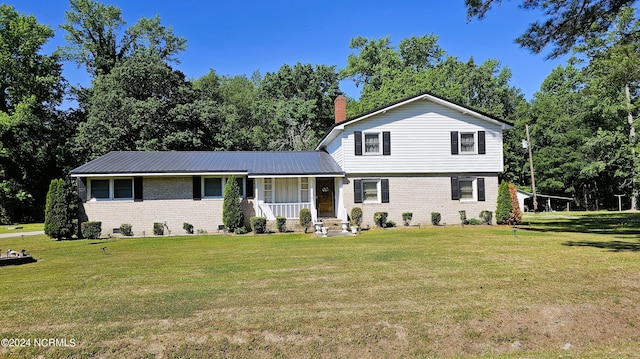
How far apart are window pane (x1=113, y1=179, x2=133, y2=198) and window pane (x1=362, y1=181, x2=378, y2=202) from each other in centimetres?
1143

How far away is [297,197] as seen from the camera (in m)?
21.5

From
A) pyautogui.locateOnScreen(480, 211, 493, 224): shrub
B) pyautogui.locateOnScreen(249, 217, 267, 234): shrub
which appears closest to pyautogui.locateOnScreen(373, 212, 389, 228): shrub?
pyautogui.locateOnScreen(480, 211, 493, 224): shrub

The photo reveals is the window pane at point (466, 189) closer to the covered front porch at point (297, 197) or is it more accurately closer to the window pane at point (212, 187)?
the covered front porch at point (297, 197)

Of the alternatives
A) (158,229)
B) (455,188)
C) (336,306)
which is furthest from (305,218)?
(336,306)

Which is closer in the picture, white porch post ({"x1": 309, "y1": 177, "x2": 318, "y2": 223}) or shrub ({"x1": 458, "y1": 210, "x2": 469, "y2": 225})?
white porch post ({"x1": 309, "y1": 177, "x2": 318, "y2": 223})

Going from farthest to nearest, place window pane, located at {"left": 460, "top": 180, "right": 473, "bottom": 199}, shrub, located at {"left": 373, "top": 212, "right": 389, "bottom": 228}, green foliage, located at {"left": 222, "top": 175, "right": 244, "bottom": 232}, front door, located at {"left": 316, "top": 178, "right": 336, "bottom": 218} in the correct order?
front door, located at {"left": 316, "top": 178, "right": 336, "bottom": 218}
window pane, located at {"left": 460, "top": 180, "right": 473, "bottom": 199}
shrub, located at {"left": 373, "top": 212, "right": 389, "bottom": 228}
green foliage, located at {"left": 222, "top": 175, "right": 244, "bottom": 232}

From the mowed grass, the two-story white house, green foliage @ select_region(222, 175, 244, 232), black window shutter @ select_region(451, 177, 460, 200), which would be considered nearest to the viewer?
the mowed grass

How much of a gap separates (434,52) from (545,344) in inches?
1940

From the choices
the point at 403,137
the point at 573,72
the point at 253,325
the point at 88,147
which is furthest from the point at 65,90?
the point at 573,72

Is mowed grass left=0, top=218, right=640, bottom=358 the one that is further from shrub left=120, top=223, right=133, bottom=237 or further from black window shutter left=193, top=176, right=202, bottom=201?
black window shutter left=193, top=176, right=202, bottom=201

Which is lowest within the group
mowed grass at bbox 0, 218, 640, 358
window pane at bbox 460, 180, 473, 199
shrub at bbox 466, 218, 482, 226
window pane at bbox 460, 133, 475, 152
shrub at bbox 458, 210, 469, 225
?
mowed grass at bbox 0, 218, 640, 358

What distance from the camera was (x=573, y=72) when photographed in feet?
152

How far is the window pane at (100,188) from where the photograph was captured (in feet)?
63.8

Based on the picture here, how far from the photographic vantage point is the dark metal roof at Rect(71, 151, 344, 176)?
19578 millimetres
